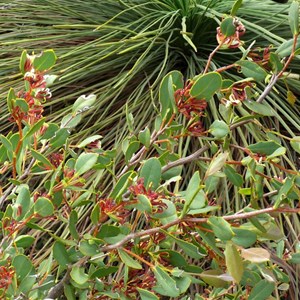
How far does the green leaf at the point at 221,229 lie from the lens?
2.24 ft

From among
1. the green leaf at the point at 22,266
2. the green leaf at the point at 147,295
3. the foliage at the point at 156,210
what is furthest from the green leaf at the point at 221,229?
the green leaf at the point at 22,266

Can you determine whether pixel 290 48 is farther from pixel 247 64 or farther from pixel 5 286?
pixel 5 286

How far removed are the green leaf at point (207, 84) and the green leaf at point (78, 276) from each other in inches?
10.5

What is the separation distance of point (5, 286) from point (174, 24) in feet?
4.41

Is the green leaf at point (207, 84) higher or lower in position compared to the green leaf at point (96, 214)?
higher

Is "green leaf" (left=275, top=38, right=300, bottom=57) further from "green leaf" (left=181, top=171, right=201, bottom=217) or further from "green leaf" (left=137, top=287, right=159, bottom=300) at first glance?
"green leaf" (left=137, top=287, right=159, bottom=300)

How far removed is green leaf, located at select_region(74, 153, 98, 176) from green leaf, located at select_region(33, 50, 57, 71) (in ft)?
0.41

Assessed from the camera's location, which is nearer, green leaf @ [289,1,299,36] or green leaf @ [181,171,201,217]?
green leaf @ [181,171,201,217]

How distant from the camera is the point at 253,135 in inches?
59.6

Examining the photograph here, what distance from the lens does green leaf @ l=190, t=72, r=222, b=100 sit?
76 centimetres

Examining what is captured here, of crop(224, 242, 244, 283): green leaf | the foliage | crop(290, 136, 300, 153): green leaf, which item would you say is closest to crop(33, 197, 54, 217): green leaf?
the foliage

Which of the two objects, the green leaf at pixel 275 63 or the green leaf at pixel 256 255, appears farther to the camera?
the green leaf at pixel 275 63

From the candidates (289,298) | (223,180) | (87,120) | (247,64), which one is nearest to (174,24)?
(87,120)

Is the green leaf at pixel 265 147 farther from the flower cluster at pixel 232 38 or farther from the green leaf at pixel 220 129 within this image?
the flower cluster at pixel 232 38
